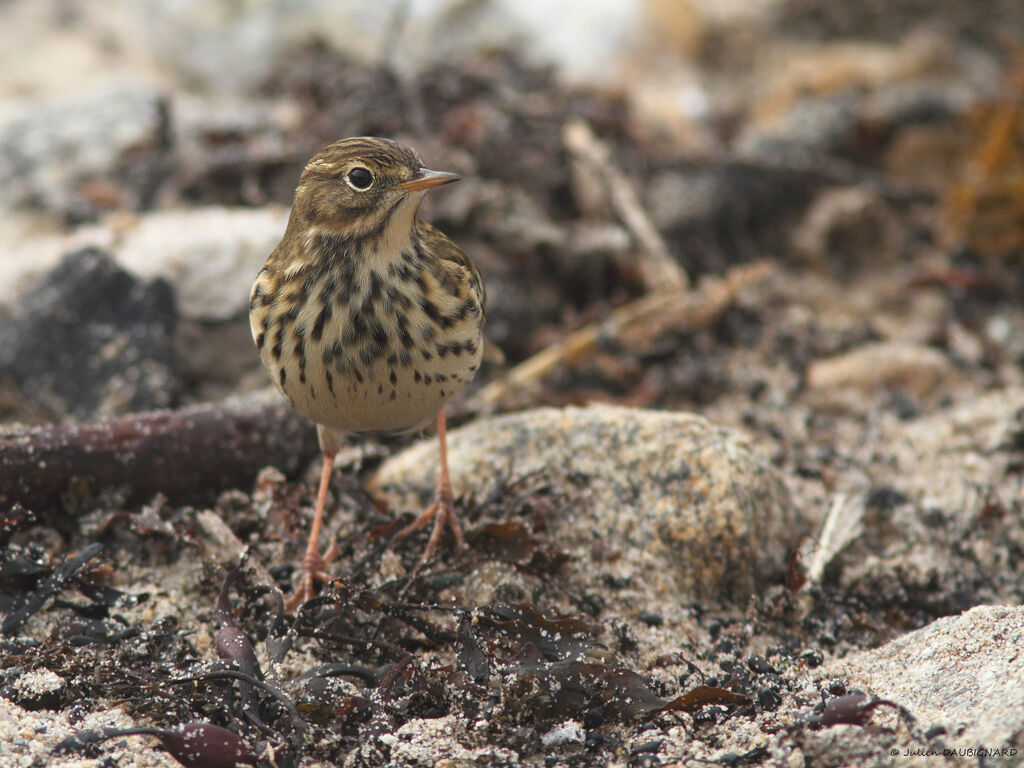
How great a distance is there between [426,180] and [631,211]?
335cm

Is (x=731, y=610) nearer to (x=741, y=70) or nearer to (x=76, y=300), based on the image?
(x=76, y=300)

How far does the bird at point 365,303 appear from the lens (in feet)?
12.8

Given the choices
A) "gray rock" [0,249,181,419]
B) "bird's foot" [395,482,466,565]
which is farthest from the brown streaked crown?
"gray rock" [0,249,181,419]

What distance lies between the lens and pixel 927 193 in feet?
25.5

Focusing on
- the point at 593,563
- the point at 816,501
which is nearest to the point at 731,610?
the point at 593,563

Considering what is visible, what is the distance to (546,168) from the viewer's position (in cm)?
712

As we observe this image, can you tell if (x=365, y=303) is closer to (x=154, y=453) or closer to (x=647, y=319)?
(x=154, y=453)

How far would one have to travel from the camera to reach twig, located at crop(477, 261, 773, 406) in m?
6.08

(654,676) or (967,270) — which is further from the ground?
(967,270)

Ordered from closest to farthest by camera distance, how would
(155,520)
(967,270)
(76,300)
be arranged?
1. (155,520)
2. (76,300)
3. (967,270)

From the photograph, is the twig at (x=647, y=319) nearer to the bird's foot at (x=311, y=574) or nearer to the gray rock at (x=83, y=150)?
the bird's foot at (x=311, y=574)

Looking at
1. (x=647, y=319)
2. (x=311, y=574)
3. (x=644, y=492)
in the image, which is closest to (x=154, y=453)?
(x=311, y=574)

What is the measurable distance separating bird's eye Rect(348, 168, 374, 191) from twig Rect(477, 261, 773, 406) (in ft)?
6.92

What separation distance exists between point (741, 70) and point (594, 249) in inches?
141
